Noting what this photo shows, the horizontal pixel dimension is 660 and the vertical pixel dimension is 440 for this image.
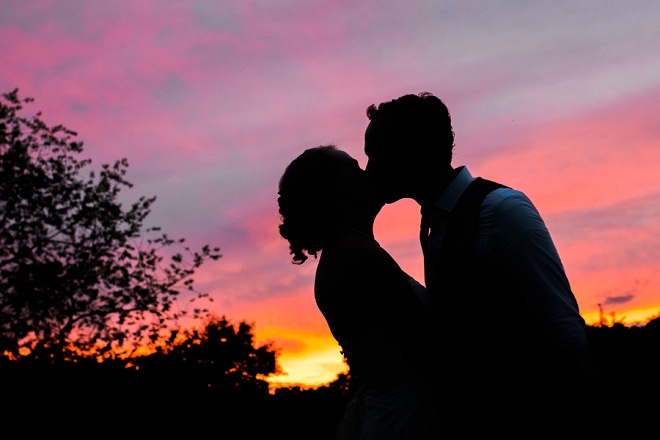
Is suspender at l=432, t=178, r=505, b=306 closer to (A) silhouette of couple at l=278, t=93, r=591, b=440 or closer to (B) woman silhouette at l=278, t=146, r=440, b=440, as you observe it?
(A) silhouette of couple at l=278, t=93, r=591, b=440

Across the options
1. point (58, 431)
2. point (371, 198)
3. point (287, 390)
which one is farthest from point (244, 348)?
point (371, 198)

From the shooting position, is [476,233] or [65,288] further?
[65,288]

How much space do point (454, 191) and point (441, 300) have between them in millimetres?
632

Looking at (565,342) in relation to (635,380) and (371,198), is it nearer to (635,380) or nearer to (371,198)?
(371,198)

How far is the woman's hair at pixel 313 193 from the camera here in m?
3.66

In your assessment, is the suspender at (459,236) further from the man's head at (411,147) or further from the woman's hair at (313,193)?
the woman's hair at (313,193)

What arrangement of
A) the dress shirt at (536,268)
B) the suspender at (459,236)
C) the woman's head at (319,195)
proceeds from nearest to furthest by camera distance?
the dress shirt at (536,268), the suspender at (459,236), the woman's head at (319,195)

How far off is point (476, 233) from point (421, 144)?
793 millimetres

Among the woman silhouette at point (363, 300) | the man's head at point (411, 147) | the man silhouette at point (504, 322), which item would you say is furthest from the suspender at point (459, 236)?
the man's head at point (411, 147)

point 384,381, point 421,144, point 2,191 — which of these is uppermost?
point 2,191

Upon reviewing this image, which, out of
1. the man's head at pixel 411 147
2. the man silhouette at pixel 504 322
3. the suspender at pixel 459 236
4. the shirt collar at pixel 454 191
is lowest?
the man silhouette at pixel 504 322

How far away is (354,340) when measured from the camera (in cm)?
332

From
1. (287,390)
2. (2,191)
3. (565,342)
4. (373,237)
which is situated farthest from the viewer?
(2,191)

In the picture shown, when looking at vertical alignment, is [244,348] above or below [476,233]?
above
